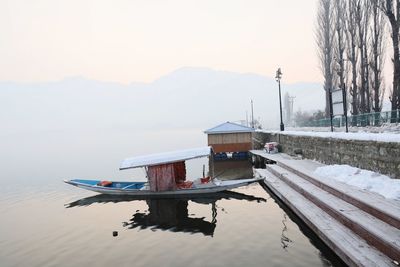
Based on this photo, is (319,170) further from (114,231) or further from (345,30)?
(345,30)

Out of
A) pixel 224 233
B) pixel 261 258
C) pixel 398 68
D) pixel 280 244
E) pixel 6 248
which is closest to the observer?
pixel 261 258

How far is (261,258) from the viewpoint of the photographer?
979cm

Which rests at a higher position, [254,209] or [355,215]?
[355,215]

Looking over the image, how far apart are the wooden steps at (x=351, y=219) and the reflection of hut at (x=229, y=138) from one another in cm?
2053

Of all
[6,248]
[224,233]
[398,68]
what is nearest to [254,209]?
[224,233]

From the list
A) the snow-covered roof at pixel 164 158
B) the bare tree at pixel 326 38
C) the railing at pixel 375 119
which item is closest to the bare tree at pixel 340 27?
the bare tree at pixel 326 38

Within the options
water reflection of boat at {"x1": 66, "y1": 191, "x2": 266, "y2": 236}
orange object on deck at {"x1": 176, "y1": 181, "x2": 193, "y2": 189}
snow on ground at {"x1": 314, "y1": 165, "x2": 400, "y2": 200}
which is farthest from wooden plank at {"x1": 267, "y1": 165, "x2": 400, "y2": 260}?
orange object on deck at {"x1": 176, "y1": 181, "x2": 193, "y2": 189}

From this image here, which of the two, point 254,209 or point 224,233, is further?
point 254,209

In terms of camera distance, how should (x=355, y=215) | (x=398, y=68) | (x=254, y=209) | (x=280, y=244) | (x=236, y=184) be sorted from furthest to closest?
(x=398, y=68) → (x=236, y=184) → (x=254, y=209) → (x=280, y=244) → (x=355, y=215)

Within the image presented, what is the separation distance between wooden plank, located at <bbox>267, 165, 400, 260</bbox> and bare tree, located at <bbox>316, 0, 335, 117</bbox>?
2546 cm

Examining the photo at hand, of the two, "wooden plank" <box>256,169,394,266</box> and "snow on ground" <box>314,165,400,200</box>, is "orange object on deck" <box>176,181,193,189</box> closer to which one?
"wooden plank" <box>256,169,394,266</box>

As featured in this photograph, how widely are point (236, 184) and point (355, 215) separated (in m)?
10.2

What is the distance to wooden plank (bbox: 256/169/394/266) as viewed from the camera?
7117mm

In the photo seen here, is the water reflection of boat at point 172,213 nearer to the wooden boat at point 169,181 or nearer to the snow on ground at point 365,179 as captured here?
the wooden boat at point 169,181
